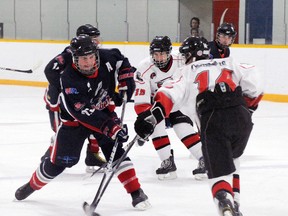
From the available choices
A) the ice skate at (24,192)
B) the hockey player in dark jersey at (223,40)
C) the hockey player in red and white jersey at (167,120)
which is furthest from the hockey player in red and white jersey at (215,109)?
the hockey player in dark jersey at (223,40)

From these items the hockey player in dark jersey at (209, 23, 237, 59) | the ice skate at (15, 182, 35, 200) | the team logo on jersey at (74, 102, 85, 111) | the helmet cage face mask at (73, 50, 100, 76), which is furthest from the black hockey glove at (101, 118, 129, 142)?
the hockey player in dark jersey at (209, 23, 237, 59)

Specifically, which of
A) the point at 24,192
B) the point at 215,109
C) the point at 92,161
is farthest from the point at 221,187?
the point at 92,161

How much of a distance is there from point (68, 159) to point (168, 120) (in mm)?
1174

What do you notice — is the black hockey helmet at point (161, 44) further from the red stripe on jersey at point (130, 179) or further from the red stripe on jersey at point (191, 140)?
the red stripe on jersey at point (130, 179)

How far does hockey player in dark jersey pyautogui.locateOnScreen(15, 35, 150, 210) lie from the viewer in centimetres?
355

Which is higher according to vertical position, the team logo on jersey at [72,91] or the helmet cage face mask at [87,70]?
the helmet cage face mask at [87,70]

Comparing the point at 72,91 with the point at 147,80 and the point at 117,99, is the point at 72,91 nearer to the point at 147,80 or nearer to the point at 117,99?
the point at 117,99

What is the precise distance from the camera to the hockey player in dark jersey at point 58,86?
4204mm

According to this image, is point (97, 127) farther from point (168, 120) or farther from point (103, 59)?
point (168, 120)

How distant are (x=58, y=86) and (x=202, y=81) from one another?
154 cm

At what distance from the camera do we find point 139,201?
3.71 metres

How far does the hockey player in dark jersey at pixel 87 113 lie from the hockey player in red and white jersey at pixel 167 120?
0.71 meters

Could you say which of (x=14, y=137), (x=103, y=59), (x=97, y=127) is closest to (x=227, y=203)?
(x=97, y=127)

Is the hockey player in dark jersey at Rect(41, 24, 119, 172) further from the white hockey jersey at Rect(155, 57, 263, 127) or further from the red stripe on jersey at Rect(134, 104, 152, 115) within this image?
the white hockey jersey at Rect(155, 57, 263, 127)
